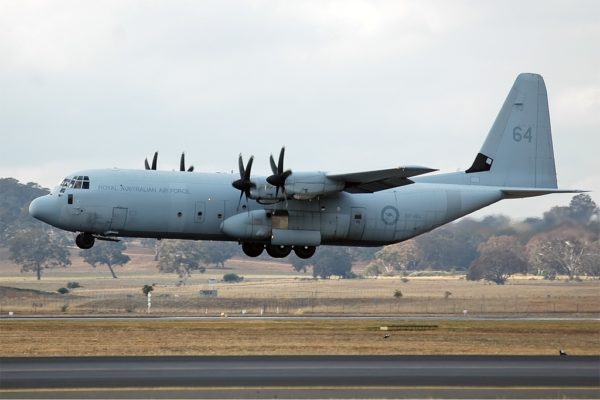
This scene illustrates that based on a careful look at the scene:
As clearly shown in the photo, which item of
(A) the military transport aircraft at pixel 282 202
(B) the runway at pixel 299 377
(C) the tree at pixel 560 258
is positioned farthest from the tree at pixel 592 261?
(B) the runway at pixel 299 377

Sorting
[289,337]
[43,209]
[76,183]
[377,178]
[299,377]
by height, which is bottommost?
[299,377]

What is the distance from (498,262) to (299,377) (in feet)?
231

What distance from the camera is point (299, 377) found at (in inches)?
951

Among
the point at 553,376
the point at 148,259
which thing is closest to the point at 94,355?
the point at 553,376

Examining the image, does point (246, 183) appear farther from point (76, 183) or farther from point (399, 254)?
point (399, 254)

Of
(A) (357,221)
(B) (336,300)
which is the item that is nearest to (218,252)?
(B) (336,300)

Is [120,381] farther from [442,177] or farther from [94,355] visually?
[442,177]

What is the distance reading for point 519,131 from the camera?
183ft

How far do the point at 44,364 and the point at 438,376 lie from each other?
9.85 metres

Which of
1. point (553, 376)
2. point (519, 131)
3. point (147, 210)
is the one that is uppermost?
point (519, 131)

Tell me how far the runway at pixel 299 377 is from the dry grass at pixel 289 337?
142 inches

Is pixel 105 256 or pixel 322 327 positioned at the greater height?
pixel 105 256

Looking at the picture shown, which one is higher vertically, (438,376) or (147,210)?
(147,210)

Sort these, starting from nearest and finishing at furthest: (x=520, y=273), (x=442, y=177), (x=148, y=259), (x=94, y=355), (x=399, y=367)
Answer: (x=399, y=367) < (x=94, y=355) < (x=442, y=177) < (x=520, y=273) < (x=148, y=259)
